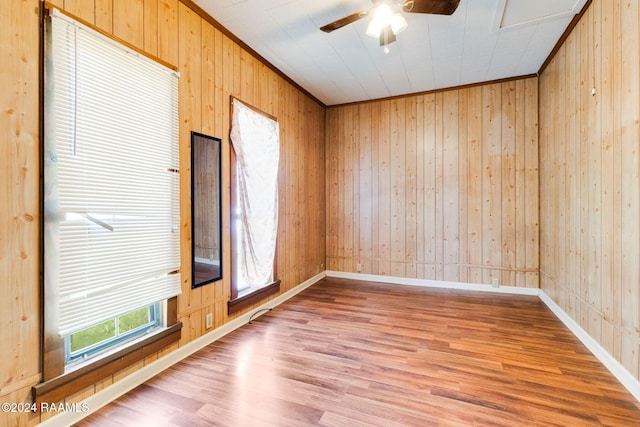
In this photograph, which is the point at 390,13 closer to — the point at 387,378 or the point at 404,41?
the point at 404,41

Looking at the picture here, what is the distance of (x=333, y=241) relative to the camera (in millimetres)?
5254

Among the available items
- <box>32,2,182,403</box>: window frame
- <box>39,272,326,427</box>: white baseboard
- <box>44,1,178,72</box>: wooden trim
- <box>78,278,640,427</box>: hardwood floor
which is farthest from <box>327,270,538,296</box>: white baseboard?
<box>44,1,178,72</box>: wooden trim

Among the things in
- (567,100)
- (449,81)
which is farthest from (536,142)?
(449,81)

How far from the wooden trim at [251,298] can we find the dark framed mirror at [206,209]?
1.22 feet

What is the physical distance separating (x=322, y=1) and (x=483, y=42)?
1.88 metres

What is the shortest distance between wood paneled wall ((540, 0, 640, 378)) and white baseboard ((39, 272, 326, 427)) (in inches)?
127

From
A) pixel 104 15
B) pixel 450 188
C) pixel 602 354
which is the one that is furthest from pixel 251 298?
pixel 450 188

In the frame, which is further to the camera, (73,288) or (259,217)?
(259,217)

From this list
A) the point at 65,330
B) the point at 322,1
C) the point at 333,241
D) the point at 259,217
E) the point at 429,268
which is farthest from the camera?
the point at 333,241

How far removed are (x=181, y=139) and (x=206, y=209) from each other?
2.13 feet

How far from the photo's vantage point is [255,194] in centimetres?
331

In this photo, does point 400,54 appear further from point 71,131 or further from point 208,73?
point 71,131

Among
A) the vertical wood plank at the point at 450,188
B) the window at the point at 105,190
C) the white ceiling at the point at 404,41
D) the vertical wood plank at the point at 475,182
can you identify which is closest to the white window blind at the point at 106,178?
the window at the point at 105,190

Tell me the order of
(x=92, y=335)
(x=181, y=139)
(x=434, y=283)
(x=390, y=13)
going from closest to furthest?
(x=92, y=335) < (x=390, y=13) < (x=181, y=139) < (x=434, y=283)
